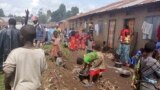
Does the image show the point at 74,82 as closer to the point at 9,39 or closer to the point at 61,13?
the point at 9,39

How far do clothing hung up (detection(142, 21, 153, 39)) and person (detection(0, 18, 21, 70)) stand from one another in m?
6.71

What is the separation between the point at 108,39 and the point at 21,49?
1653cm

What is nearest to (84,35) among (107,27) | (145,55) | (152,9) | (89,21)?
(107,27)

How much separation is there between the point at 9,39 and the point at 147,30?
23.0 feet

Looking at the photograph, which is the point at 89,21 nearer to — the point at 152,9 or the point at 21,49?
the point at 152,9

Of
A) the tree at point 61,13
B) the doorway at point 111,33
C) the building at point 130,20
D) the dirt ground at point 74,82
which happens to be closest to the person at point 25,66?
the dirt ground at point 74,82

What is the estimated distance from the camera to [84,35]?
20953 mm

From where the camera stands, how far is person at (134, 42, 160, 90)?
4715mm

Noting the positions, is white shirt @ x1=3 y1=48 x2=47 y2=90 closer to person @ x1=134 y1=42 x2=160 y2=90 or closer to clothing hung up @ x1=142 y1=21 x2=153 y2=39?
person @ x1=134 y1=42 x2=160 y2=90

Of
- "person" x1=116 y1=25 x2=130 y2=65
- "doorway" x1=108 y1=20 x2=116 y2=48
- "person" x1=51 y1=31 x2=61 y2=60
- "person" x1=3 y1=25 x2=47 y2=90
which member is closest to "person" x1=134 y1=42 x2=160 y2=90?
"person" x1=3 y1=25 x2=47 y2=90

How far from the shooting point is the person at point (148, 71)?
471cm

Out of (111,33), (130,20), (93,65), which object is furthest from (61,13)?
(93,65)

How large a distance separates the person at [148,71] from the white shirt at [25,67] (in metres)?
1.69

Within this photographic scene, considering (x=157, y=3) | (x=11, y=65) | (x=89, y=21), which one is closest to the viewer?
(x=11, y=65)
